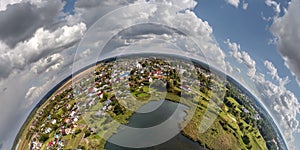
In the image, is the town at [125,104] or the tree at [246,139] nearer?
the town at [125,104]

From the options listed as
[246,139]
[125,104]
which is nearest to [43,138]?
[125,104]

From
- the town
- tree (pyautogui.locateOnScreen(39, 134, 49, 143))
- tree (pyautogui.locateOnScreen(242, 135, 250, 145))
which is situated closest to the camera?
tree (pyautogui.locateOnScreen(39, 134, 49, 143))

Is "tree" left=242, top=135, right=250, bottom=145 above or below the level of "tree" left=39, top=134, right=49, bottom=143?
above

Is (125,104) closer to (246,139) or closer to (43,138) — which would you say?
(43,138)

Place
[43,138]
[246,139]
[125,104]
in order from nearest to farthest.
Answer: [43,138] < [246,139] < [125,104]

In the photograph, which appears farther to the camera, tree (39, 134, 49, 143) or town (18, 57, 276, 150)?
town (18, 57, 276, 150)

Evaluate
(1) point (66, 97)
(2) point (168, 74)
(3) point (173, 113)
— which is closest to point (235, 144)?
(3) point (173, 113)

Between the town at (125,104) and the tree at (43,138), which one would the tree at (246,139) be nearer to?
the town at (125,104)

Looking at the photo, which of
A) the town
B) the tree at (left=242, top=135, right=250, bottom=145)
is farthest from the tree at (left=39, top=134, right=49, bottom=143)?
the tree at (left=242, top=135, right=250, bottom=145)

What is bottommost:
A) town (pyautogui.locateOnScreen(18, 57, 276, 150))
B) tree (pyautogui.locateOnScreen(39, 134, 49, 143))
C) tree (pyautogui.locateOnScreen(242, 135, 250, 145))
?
tree (pyautogui.locateOnScreen(39, 134, 49, 143))

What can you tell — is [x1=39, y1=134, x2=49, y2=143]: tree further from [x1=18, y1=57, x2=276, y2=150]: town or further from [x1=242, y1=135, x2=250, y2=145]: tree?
[x1=242, y1=135, x2=250, y2=145]: tree

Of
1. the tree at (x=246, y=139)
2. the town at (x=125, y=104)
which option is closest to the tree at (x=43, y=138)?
the town at (x=125, y=104)

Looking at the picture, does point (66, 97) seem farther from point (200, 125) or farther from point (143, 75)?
point (200, 125)
